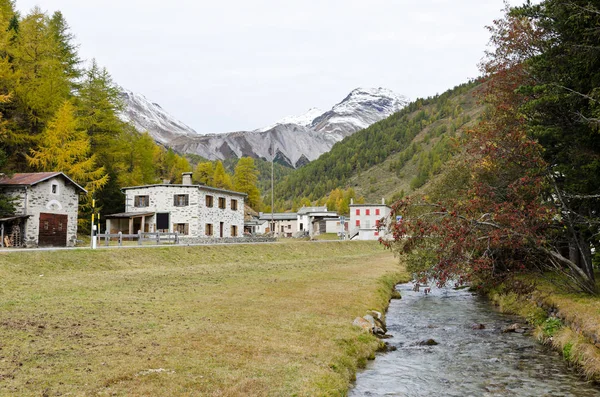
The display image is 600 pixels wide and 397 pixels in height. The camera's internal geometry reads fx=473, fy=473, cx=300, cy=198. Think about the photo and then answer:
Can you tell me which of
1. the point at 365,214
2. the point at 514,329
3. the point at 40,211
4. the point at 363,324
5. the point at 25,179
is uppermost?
the point at 25,179

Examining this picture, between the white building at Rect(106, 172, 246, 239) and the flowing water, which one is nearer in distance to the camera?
the flowing water

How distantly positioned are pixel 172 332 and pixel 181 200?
4256 centimetres

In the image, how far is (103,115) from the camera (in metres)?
53.3

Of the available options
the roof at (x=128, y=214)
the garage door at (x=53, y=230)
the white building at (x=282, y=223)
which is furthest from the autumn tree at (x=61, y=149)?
the white building at (x=282, y=223)

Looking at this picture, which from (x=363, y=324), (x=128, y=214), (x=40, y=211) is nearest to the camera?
(x=363, y=324)

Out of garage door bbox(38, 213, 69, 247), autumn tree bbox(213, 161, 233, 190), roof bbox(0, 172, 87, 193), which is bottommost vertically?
garage door bbox(38, 213, 69, 247)

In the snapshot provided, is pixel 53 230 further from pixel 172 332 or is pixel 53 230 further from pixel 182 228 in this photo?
pixel 172 332

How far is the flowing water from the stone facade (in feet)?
121

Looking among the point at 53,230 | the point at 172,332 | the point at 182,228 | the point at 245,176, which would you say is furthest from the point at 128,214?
the point at 245,176

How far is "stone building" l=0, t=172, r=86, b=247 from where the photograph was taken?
35031 millimetres

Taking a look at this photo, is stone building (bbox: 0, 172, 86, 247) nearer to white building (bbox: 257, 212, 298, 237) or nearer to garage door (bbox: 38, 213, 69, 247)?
garage door (bbox: 38, 213, 69, 247)

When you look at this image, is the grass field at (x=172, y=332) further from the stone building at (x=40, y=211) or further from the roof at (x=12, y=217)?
the stone building at (x=40, y=211)

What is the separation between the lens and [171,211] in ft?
175

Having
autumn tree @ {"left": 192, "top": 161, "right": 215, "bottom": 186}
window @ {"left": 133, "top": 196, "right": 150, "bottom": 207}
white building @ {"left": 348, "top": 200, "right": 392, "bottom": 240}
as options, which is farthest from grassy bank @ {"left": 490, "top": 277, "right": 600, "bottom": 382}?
autumn tree @ {"left": 192, "top": 161, "right": 215, "bottom": 186}
